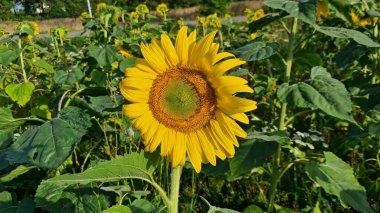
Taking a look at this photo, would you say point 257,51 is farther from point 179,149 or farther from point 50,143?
point 50,143

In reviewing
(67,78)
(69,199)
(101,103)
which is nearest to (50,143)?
(69,199)

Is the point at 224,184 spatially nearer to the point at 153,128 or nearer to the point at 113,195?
the point at 113,195

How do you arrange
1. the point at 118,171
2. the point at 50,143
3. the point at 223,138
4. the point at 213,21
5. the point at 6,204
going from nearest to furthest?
1. the point at 118,171
2. the point at 223,138
3. the point at 50,143
4. the point at 6,204
5. the point at 213,21

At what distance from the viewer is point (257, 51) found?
5.66ft

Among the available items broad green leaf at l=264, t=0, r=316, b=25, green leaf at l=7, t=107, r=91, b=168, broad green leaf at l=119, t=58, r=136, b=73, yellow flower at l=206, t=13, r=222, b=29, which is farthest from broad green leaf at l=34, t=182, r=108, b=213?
yellow flower at l=206, t=13, r=222, b=29

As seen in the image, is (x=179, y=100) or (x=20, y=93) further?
(x=20, y=93)

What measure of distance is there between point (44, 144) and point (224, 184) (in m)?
1.35

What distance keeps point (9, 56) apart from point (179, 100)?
1.33 meters

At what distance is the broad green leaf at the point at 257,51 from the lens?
1.67m

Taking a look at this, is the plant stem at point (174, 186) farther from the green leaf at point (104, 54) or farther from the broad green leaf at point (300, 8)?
the green leaf at point (104, 54)

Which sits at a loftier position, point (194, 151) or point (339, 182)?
point (194, 151)

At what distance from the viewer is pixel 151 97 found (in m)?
1.23

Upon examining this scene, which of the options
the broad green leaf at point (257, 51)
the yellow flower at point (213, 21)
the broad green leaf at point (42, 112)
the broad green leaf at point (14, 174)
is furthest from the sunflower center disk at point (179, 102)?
the yellow flower at point (213, 21)

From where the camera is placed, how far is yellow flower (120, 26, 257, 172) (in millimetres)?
1133
